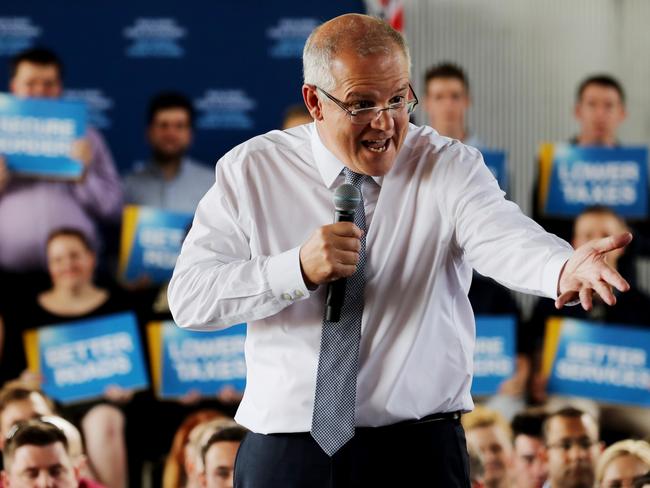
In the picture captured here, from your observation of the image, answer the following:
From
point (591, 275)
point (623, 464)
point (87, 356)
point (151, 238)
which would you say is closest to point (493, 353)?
point (623, 464)

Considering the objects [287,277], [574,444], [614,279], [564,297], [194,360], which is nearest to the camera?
[614,279]

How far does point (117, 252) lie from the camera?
5.89m

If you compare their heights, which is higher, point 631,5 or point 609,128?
point 631,5

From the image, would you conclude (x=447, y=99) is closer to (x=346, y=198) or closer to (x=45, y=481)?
(x=45, y=481)

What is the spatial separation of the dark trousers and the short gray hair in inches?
27.8

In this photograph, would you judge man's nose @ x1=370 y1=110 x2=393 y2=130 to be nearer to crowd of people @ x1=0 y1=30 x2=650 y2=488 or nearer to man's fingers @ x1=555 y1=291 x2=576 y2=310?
man's fingers @ x1=555 y1=291 x2=576 y2=310

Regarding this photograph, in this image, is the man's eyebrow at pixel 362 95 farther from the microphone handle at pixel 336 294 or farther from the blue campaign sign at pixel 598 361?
the blue campaign sign at pixel 598 361

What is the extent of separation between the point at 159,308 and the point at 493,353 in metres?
1.63

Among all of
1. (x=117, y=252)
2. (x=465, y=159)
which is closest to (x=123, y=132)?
(x=117, y=252)

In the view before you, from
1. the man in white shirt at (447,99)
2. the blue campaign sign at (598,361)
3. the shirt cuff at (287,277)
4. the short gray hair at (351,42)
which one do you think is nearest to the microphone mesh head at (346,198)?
the shirt cuff at (287,277)

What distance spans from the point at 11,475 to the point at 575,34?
12.3 ft

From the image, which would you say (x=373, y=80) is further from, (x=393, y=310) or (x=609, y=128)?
(x=609, y=128)

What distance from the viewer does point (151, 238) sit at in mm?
5734

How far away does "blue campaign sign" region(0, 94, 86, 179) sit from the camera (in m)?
5.62
